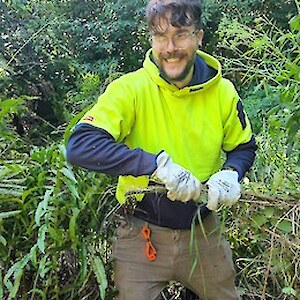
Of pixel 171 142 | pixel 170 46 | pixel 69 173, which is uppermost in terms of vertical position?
pixel 170 46

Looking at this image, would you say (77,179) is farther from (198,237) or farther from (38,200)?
(198,237)

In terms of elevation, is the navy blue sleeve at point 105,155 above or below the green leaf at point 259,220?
above

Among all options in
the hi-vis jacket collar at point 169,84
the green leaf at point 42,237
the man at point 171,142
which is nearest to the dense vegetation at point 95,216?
the green leaf at point 42,237

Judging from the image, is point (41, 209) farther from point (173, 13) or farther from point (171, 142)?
point (173, 13)

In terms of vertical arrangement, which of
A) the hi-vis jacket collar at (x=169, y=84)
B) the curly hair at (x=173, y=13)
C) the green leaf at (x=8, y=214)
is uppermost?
the curly hair at (x=173, y=13)

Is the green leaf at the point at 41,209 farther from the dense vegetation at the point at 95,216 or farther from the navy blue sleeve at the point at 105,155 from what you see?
the navy blue sleeve at the point at 105,155

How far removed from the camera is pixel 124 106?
175 centimetres

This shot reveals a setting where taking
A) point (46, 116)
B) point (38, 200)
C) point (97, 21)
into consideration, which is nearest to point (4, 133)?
point (38, 200)

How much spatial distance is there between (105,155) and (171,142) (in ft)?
0.80

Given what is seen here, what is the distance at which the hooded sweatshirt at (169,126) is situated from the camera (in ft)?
5.66

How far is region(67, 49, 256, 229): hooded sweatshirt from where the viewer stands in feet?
5.66

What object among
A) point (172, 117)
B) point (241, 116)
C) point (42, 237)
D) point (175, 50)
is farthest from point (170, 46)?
point (42, 237)

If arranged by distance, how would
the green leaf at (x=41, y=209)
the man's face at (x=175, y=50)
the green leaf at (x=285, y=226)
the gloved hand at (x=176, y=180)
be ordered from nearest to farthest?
the gloved hand at (x=176, y=180)
the green leaf at (x=285, y=226)
the man's face at (x=175, y=50)
the green leaf at (x=41, y=209)

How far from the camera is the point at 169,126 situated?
1.82 meters
